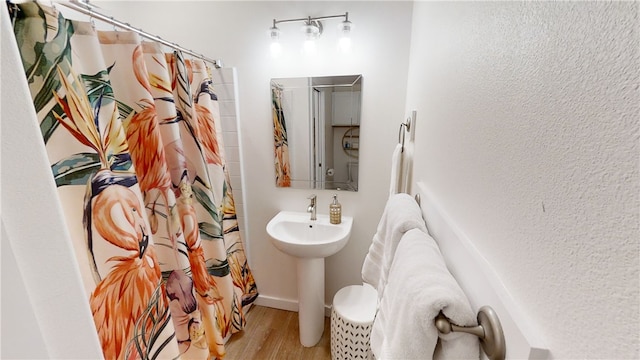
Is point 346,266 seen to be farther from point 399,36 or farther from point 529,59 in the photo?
point 529,59

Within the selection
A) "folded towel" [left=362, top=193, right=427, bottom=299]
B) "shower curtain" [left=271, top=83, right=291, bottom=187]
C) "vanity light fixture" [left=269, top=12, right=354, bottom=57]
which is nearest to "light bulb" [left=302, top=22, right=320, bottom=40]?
"vanity light fixture" [left=269, top=12, right=354, bottom=57]

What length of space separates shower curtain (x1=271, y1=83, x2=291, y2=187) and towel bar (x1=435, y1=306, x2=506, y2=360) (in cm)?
146

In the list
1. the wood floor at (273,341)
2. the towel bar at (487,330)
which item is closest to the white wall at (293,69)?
the wood floor at (273,341)

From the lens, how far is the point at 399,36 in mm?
1404

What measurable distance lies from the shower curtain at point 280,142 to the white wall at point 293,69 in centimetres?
4

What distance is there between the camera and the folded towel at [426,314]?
0.35 meters

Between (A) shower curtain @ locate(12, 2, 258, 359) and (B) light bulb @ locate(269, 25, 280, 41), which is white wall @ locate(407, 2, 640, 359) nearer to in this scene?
(A) shower curtain @ locate(12, 2, 258, 359)

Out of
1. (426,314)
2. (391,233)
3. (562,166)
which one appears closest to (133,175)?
(391,233)

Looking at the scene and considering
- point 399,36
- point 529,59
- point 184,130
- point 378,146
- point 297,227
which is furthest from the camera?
point 297,227

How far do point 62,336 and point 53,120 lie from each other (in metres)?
0.60

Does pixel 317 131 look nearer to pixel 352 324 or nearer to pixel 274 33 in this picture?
pixel 274 33

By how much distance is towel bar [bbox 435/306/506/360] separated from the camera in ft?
1.02

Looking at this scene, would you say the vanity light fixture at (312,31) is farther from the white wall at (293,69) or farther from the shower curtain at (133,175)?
the shower curtain at (133,175)

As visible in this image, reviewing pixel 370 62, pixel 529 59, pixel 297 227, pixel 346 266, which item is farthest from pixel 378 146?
pixel 529 59
